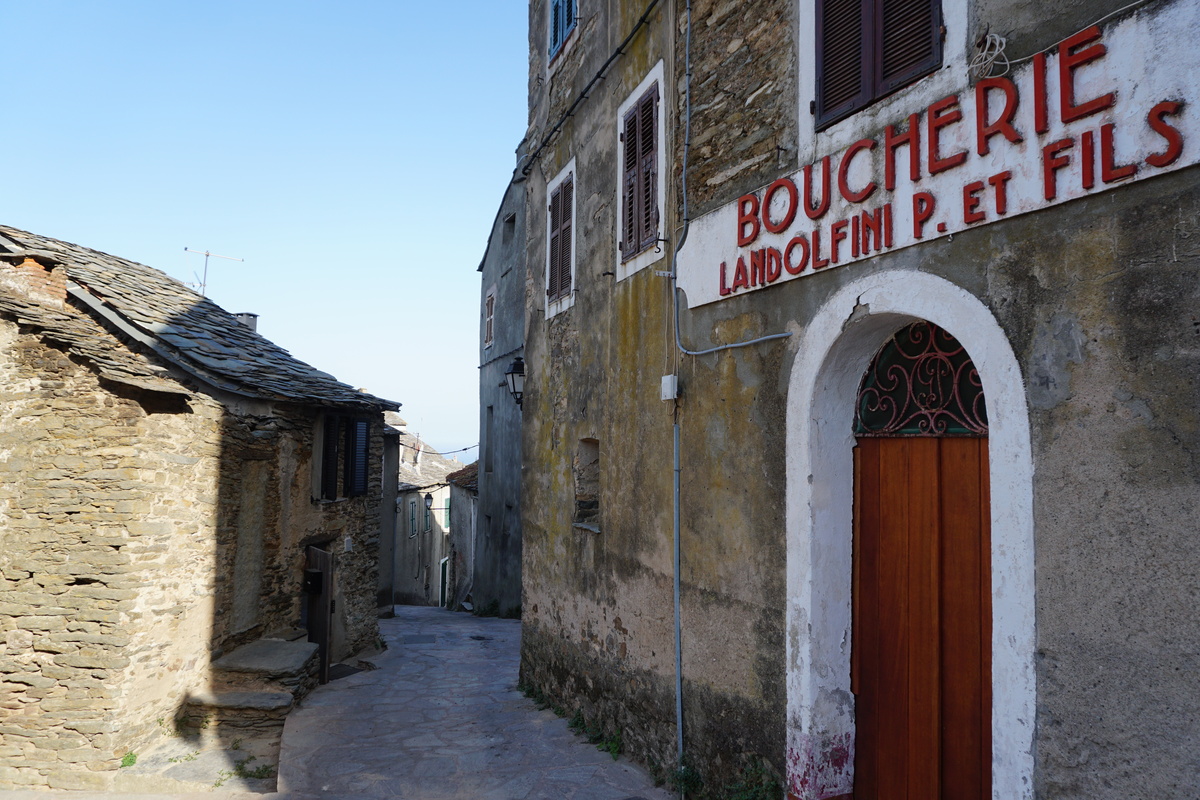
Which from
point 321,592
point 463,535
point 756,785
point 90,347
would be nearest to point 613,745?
point 756,785

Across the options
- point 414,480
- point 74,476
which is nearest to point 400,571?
point 414,480

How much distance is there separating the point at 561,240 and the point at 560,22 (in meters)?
2.57

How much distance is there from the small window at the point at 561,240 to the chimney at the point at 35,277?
5389 mm

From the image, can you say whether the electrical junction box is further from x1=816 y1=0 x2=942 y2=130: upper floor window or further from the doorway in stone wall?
x1=816 y1=0 x2=942 y2=130: upper floor window

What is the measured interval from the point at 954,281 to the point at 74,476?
812cm

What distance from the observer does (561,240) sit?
8.73 metres

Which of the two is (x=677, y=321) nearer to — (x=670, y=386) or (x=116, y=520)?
(x=670, y=386)

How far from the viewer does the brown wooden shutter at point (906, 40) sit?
3732mm

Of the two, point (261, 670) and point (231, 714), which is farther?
point (261, 670)

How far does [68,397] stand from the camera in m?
7.83

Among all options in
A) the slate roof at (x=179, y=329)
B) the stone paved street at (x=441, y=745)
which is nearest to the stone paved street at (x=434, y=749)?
the stone paved street at (x=441, y=745)

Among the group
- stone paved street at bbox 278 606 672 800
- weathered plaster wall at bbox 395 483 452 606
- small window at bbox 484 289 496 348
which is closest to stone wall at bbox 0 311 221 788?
stone paved street at bbox 278 606 672 800

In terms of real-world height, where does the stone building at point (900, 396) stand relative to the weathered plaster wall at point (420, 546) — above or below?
above

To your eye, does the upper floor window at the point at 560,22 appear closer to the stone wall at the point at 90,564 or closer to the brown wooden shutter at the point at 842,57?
the brown wooden shutter at the point at 842,57
